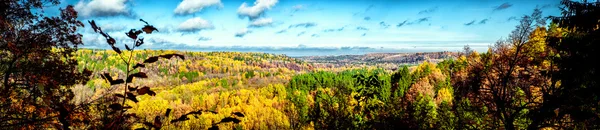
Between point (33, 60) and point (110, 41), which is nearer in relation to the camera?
point (110, 41)

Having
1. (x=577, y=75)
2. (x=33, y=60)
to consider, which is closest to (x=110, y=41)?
(x=33, y=60)

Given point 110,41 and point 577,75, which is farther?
point 577,75

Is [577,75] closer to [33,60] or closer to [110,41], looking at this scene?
[110,41]

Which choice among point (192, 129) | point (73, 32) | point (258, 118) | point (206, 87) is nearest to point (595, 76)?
point (73, 32)

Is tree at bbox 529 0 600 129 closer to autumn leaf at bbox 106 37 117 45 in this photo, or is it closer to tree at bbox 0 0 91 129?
autumn leaf at bbox 106 37 117 45

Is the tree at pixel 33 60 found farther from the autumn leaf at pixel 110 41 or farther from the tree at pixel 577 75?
the tree at pixel 577 75

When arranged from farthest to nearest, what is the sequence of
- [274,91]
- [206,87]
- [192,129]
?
[206,87] < [274,91] < [192,129]

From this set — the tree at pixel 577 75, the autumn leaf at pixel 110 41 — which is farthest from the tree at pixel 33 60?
the tree at pixel 577 75

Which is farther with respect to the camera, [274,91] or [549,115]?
[274,91]

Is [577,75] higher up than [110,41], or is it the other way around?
[110,41]

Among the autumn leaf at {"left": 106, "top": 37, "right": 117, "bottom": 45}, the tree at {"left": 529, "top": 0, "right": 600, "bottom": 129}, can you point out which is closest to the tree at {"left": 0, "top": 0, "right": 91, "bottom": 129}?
the autumn leaf at {"left": 106, "top": 37, "right": 117, "bottom": 45}

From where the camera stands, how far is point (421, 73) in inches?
2847

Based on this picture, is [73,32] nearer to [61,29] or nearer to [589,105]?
[61,29]

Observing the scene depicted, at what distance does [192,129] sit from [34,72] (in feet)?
151
